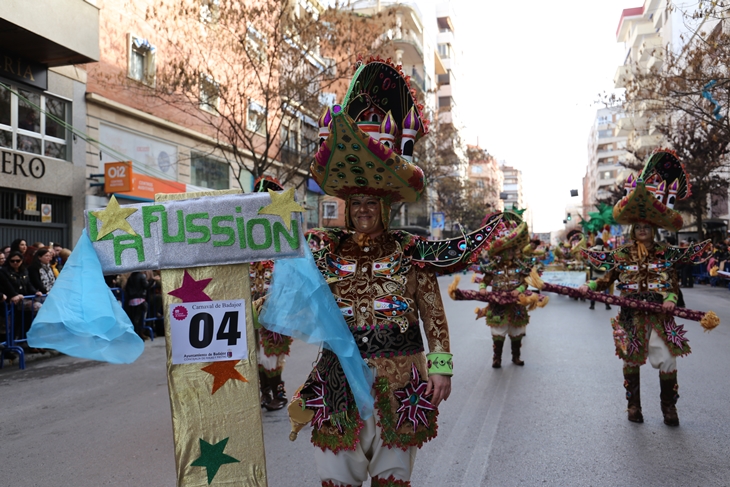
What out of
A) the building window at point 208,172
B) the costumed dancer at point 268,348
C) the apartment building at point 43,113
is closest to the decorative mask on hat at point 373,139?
the costumed dancer at point 268,348

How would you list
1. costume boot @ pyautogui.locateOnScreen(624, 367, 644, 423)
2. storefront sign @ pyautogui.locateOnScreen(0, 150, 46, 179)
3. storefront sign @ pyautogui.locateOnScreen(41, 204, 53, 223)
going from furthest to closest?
storefront sign @ pyautogui.locateOnScreen(41, 204, 53, 223)
storefront sign @ pyautogui.locateOnScreen(0, 150, 46, 179)
costume boot @ pyautogui.locateOnScreen(624, 367, 644, 423)

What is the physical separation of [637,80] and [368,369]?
15817mm

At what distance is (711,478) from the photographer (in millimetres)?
4188

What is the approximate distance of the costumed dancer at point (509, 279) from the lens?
8.27 metres

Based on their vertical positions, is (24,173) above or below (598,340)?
above

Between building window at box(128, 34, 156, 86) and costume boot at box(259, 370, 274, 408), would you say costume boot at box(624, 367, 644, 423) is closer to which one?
costume boot at box(259, 370, 274, 408)

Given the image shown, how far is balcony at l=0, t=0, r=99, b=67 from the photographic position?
40.7ft

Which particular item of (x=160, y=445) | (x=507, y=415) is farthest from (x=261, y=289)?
(x=507, y=415)

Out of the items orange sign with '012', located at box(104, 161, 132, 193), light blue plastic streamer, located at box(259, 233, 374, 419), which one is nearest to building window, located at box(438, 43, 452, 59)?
orange sign with '012', located at box(104, 161, 132, 193)

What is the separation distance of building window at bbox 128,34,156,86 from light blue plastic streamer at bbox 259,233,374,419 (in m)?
17.8

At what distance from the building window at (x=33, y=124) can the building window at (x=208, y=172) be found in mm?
6015

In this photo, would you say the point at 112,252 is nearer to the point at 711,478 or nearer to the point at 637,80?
the point at 711,478

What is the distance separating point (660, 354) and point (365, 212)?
3.65m

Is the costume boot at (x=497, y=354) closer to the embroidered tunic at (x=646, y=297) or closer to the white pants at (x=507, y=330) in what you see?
the white pants at (x=507, y=330)
